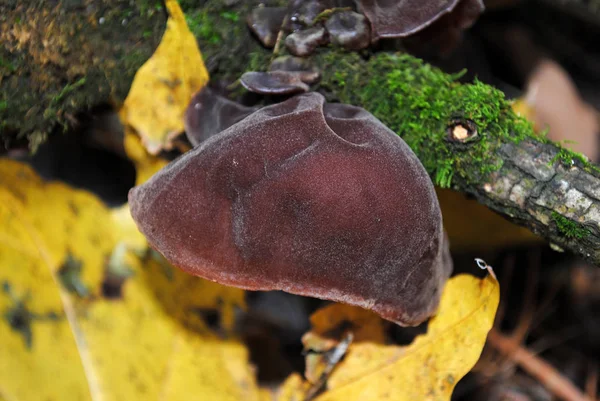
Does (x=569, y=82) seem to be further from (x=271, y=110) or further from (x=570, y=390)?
(x=271, y=110)

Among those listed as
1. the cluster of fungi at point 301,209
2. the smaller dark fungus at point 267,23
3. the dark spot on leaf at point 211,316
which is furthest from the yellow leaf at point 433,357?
the smaller dark fungus at point 267,23

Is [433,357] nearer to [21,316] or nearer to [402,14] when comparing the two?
[402,14]

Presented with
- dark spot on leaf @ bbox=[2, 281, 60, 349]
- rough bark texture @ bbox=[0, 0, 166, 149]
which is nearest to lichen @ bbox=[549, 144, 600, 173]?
rough bark texture @ bbox=[0, 0, 166, 149]

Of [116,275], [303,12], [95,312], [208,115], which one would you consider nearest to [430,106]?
[303,12]

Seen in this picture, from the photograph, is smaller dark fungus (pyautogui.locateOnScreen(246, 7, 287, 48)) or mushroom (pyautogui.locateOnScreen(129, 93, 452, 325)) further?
smaller dark fungus (pyautogui.locateOnScreen(246, 7, 287, 48))

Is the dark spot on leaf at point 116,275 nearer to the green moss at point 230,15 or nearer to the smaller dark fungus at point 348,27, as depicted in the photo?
the green moss at point 230,15

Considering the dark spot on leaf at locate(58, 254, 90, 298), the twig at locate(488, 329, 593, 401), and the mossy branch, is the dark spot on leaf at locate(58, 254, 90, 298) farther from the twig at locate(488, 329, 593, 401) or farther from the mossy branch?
the twig at locate(488, 329, 593, 401)
